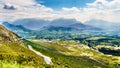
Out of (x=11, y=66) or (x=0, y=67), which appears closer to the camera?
(x=0, y=67)

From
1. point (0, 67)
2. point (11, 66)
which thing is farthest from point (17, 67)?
point (0, 67)

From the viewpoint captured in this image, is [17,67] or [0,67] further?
[17,67]

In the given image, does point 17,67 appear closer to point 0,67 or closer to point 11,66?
point 11,66
